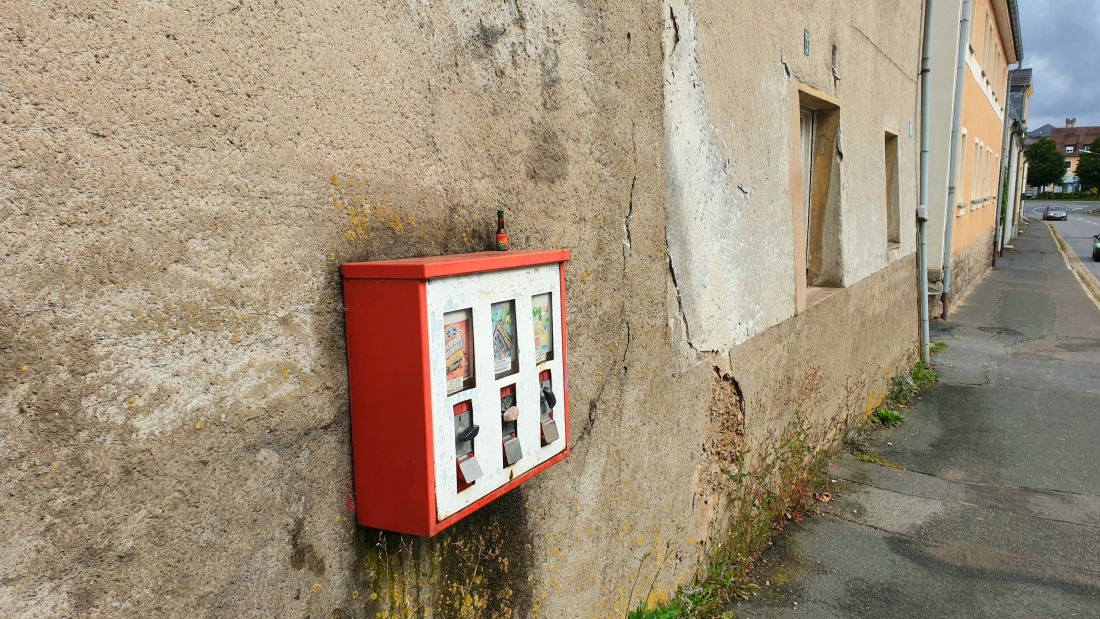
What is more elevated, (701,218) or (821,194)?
(821,194)

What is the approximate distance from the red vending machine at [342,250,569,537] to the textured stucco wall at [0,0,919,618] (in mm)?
61

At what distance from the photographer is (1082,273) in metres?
19.2

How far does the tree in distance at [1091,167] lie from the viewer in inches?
2746

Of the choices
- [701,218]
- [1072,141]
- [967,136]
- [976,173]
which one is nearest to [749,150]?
[701,218]

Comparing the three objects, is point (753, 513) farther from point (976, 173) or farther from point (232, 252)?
point (976, 173)

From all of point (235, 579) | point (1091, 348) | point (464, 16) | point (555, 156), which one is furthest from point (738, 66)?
point (1091, 348)

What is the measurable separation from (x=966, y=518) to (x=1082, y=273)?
732 inches

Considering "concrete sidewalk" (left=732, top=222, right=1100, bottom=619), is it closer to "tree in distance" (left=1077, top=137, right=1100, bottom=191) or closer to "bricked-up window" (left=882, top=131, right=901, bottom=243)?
"bricked-up window" (left=882, top=131, right=901, bottom=243)

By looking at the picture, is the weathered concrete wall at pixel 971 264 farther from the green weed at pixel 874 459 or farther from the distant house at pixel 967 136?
the green weed at pixel 874 459

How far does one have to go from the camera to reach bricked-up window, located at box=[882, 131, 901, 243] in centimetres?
671

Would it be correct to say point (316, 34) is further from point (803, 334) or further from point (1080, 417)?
point (1080, 417)

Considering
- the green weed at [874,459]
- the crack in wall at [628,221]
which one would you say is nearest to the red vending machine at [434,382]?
the crack in wall at [628,221]

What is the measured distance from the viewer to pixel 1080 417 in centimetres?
645

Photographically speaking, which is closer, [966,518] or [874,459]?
[966,518]
